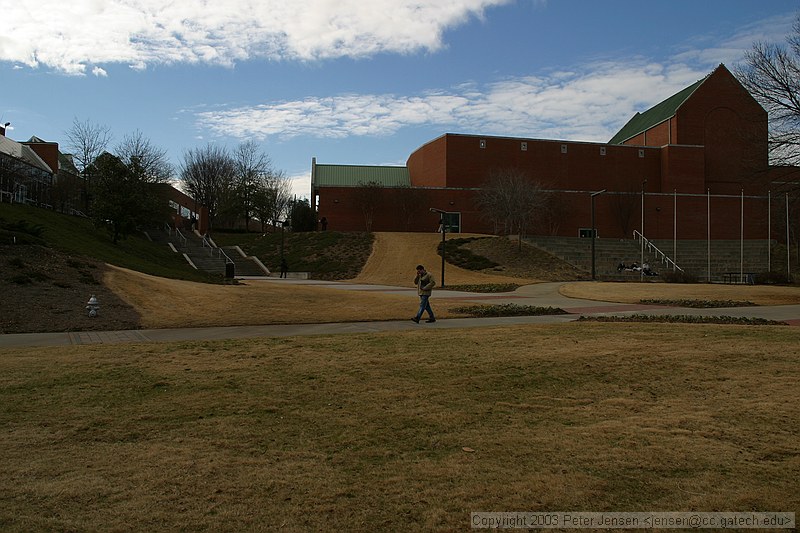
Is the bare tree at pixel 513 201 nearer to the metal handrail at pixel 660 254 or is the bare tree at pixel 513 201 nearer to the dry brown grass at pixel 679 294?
the metal handrail at pixel 660 254

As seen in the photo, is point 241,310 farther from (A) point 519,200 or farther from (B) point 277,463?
→ (A) point 519,200

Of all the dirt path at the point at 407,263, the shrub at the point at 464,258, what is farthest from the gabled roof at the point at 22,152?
the shrub at the point at 464,258

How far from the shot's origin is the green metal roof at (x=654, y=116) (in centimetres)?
6685

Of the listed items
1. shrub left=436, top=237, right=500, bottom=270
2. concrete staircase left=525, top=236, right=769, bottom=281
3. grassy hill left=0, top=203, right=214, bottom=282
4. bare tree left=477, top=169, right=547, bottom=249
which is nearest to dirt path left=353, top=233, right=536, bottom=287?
shrub left=436, top=237, right=500, bottom=270

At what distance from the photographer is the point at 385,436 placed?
5.70m

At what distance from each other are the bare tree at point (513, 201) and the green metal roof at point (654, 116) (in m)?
23.4

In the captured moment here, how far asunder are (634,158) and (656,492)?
67.5 meters

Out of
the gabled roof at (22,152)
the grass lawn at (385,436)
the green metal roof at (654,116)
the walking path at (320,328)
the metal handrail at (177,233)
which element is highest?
the green metal roof at (654,116)

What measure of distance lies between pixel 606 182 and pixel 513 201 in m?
20.8

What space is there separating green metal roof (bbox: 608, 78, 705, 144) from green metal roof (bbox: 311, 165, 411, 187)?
29.6m

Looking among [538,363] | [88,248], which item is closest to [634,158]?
[88,248]

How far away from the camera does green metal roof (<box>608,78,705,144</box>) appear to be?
6685 cm

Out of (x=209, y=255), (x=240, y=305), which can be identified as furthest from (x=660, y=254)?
(x=240, y=305)

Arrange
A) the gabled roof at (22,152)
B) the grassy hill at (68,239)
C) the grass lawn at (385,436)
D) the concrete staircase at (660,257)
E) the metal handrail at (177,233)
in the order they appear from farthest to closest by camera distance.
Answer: the metal handrail at (177,233), the gabled roof at (22,152), the concrete staircase at (660,257), the grassy hill at (68,239), the grass lawn at (385,436)
